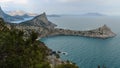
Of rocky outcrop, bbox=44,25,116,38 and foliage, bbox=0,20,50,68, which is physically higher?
foliage, bbox=0,20,50,68

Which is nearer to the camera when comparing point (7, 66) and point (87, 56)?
point (7, 66)

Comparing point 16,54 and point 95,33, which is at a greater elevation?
point 16,54

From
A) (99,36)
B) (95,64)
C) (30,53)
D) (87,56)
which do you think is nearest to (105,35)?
(99,36)

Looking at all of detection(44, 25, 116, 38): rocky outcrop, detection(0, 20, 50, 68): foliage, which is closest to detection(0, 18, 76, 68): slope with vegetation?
detection(0, 20, 50, 68): foliage

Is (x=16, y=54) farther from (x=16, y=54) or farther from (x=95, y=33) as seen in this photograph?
(x=95, y=33)

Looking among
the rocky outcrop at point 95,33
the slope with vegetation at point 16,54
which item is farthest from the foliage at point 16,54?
the rocky outcrop at point 95,33

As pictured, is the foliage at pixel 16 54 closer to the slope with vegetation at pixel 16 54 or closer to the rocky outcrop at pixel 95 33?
the slope with vegetation at pixel 16 54

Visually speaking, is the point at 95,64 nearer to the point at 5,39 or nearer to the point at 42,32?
the point at 5,39

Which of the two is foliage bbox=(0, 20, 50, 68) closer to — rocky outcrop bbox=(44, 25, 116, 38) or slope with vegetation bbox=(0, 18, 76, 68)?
slope with vegetation bbox=(0, 18, 76, 68)

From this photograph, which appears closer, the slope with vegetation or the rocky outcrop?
the slope with vegetation

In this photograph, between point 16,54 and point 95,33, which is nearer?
point 16,54

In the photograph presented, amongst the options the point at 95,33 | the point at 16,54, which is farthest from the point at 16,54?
the point at 95,33
